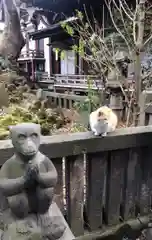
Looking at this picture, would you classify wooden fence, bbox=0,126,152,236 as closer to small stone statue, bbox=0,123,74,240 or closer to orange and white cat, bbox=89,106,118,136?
orange and white cat, bbox=89,106,118,136

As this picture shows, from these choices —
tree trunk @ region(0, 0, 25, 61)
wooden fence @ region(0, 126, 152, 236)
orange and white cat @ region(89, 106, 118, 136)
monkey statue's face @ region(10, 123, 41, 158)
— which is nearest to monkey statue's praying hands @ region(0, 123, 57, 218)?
monkey statue's face @ region(10, 123, 41, 158)

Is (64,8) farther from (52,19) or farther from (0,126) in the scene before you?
(0,126)

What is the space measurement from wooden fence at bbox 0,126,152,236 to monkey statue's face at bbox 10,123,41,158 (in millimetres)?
457

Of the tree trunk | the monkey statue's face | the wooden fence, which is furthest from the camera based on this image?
the tree trunk

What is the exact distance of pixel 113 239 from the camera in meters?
1.51

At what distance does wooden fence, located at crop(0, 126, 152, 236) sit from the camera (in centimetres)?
132

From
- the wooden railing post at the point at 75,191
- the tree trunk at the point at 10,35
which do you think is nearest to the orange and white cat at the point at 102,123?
the wooden railing post at the point at 75,191

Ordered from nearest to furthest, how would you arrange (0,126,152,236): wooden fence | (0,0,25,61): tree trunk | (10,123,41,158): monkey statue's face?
(10,123,41,158): monkey statue's face → (0,126,152,236): wooden fence → (0,0,25,61): tree trunk

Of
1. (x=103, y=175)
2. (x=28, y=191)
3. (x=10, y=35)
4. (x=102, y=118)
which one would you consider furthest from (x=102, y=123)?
(x=10, y=35)

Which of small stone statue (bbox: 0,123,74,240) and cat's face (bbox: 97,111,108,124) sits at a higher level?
cat's face (bbox: 97,111,108,124)

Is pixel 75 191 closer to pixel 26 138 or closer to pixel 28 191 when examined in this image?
pixel 28 191

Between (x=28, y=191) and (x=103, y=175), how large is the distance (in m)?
0.68

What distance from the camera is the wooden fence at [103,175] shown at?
1319 millimetres

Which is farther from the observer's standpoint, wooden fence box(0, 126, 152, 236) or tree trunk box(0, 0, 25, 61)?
tree trunk box(0, 0, 25, 61)
